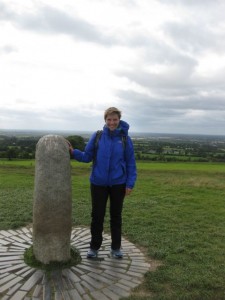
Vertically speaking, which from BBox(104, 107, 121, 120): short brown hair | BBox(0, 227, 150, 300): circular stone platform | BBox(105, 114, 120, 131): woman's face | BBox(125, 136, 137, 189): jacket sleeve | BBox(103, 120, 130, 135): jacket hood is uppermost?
BBox(104, 107, 121, 120): short brown hair

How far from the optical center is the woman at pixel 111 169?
644 centimetres

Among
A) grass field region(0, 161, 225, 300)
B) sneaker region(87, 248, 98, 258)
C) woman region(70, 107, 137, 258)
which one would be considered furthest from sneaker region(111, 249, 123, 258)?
grass field region(0, 161, 225, 300)

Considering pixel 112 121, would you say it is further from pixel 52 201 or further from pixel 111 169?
pixel 52 201

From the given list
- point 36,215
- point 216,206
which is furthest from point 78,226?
point 216,206

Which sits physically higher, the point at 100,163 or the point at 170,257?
the point at 100,163

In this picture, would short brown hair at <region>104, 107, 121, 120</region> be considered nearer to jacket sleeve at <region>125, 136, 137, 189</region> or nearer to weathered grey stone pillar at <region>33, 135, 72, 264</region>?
jacket sleeve at <region>125, 136, 137, 189</region>

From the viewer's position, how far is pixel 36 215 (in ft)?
20.3

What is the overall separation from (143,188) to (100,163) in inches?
345

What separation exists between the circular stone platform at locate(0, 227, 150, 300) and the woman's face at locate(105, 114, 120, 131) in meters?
2.40

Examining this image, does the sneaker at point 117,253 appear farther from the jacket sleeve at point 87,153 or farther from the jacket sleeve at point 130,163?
the jacket sleeve at point 87,153

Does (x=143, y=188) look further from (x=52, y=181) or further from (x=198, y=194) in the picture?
(x=52, y=181)

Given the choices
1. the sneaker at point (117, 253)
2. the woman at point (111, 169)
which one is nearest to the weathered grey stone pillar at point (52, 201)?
the woman at point (111, 169)

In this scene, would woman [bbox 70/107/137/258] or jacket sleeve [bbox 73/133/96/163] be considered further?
jacket sleeve [bbox 73/133/96/163]

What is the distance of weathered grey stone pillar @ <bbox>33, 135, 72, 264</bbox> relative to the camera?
613 cm
